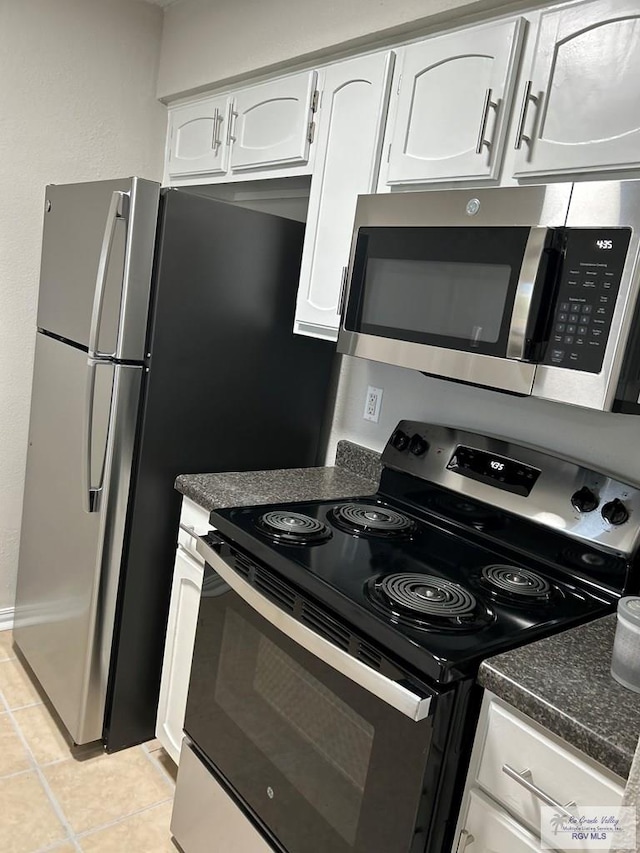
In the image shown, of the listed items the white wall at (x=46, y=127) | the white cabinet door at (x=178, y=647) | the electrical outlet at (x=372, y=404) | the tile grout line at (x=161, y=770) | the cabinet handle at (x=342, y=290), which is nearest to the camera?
the cabinet handle at (x=342, y=290)

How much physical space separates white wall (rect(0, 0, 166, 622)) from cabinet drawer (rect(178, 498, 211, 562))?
3.82 ft

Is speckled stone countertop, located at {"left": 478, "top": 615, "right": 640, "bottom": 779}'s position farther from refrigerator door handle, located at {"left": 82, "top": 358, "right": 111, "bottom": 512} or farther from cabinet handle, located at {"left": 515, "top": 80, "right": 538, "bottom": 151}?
refrigerator door handle, located at {"left": 82, "top": 358, "right": 111, "bottom": 512}

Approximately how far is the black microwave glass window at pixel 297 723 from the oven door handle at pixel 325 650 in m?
0.08

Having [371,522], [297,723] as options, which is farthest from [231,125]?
[297,723]

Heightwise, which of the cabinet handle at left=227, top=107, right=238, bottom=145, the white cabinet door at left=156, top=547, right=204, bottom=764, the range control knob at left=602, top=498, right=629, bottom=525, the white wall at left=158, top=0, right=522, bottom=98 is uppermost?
the white wall at left=158, top=0, right=522, bottom=98

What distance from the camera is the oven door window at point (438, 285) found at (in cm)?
137

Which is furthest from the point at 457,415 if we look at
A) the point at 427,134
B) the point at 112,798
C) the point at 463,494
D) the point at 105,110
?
the point at 105,110

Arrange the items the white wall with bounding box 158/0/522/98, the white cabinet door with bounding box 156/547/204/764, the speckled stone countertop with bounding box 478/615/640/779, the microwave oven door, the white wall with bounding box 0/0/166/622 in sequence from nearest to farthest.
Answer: the speckled stone countertop with bounding box 478/615/640/779, the microwave oven door, the white wall with bounding box 158/0/522/98, the white cabinet door with bounding box 156/547/204/764, the white wall with bounding box 0/0/166/622

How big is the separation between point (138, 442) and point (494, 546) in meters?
1.01

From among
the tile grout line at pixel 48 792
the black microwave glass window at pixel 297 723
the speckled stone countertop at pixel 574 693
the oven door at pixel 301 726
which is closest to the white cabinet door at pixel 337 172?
the oven door at pixel 301 726

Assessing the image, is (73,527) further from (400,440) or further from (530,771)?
(530,771)

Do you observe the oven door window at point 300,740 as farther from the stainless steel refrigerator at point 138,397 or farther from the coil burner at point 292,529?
the stainless steel refrigerator at point 138,397

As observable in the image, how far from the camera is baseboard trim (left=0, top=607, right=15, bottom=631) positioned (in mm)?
2770

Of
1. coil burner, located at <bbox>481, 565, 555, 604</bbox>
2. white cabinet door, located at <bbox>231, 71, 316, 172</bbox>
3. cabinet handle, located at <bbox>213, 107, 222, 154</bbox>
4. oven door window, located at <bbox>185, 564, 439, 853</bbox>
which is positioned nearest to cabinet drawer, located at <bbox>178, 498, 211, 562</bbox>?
oven door window, located at <bbox>185, 564, 439, 853</bbox>
